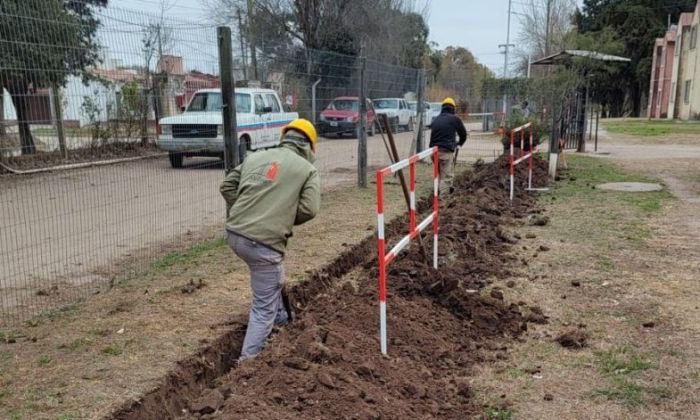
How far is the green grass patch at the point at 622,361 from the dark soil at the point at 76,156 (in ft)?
16.2

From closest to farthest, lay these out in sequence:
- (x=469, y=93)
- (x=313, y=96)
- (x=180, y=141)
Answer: (x=180, y=141) < (x=313, y=96) < (x=469, y=93)

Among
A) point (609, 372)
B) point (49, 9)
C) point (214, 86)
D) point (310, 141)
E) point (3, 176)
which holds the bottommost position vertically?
point (609, 372)

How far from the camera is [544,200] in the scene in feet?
33.2

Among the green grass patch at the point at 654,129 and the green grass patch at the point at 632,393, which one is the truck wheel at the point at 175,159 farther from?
the green grass patch at the point at 654,129

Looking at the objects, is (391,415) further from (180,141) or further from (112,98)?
(180,141)

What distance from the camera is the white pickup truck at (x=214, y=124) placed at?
6992 millimetres

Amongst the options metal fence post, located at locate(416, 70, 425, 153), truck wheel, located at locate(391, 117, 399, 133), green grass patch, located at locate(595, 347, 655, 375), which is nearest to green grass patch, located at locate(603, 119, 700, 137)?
truck wheel, located at locate(391, 117, 399, 133)

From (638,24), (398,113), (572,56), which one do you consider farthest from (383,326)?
(638,24)

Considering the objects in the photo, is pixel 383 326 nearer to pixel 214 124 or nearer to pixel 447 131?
pixel 214 124

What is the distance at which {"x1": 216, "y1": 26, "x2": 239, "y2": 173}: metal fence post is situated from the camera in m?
6.44

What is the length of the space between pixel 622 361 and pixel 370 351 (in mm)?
1776

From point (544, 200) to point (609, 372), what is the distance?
654 centimetres

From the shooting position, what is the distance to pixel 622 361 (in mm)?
4051

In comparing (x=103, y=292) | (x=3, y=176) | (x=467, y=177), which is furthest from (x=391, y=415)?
(x=467, y=177)
